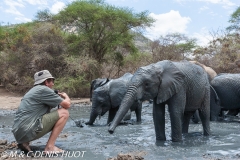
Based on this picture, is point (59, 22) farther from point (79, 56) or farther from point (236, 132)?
point (236, 132)

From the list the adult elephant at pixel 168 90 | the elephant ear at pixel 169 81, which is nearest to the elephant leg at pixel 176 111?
the adult elephant at pixel 168 90

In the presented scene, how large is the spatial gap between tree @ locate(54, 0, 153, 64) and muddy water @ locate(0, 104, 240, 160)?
16272 mm

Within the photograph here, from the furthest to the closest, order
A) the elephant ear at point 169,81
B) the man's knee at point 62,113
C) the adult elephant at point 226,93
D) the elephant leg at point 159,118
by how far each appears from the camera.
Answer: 1. the adult elephant at point 226,93
2. the elephant leg at point 159,118
3. the elephant ear at point 169,81
4. the man's knee at point 62,113

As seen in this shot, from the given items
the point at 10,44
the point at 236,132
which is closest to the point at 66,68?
the point at 10,44

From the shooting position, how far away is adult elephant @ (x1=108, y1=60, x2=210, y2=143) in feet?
20.5

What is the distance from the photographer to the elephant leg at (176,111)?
21.2ft

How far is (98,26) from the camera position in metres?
24.8

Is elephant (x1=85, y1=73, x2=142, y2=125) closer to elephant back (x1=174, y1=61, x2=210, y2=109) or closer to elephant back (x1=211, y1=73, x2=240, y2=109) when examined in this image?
elephant back (x1=211, y1=73, x2=240, y2=109)

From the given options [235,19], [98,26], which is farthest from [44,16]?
[235,19]

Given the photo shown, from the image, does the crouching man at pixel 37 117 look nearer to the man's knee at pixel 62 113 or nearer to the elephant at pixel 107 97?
the man's knee at pixel 62 113

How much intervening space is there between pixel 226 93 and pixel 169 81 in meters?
4.55

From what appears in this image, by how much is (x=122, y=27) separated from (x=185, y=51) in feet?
23.4

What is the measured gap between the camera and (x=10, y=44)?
2464 cm

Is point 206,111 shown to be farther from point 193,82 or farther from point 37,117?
point 37,117
